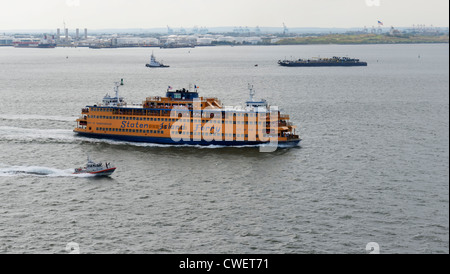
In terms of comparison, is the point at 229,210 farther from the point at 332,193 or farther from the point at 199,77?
the point at 199,77

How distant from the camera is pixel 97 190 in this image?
4628cm

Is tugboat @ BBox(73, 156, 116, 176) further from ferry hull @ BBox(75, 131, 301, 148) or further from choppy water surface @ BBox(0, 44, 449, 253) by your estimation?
ferry hull @ BBox(75, 131, 301, 148)

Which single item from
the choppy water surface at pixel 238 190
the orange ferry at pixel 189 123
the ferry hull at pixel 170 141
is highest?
the orange ferry at pixel 189 123

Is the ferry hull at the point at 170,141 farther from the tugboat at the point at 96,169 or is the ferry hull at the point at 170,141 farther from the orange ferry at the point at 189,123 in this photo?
the tugboat at the point at 96,169

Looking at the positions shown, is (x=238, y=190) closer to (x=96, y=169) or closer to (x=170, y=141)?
(x=96, y=169)

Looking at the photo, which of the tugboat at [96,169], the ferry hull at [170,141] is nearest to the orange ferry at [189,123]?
the ferry hull at [170,141]

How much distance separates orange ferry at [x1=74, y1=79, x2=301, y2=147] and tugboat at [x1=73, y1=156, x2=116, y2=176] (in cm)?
1553

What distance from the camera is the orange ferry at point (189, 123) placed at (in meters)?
64.2

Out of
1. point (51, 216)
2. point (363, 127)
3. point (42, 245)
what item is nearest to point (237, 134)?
point (363, 127)

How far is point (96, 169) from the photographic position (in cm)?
5053

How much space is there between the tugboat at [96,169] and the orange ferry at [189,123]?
15530 millimetres

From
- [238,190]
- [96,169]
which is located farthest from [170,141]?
[238,190]

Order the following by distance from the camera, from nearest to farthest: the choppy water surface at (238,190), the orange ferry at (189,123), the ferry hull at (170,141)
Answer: the choppy water surface at (238,190) → the ferry hull at (170,141) → the orange ferry at (189,123)

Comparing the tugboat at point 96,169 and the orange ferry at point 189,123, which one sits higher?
the orange ferry at point 189,123
